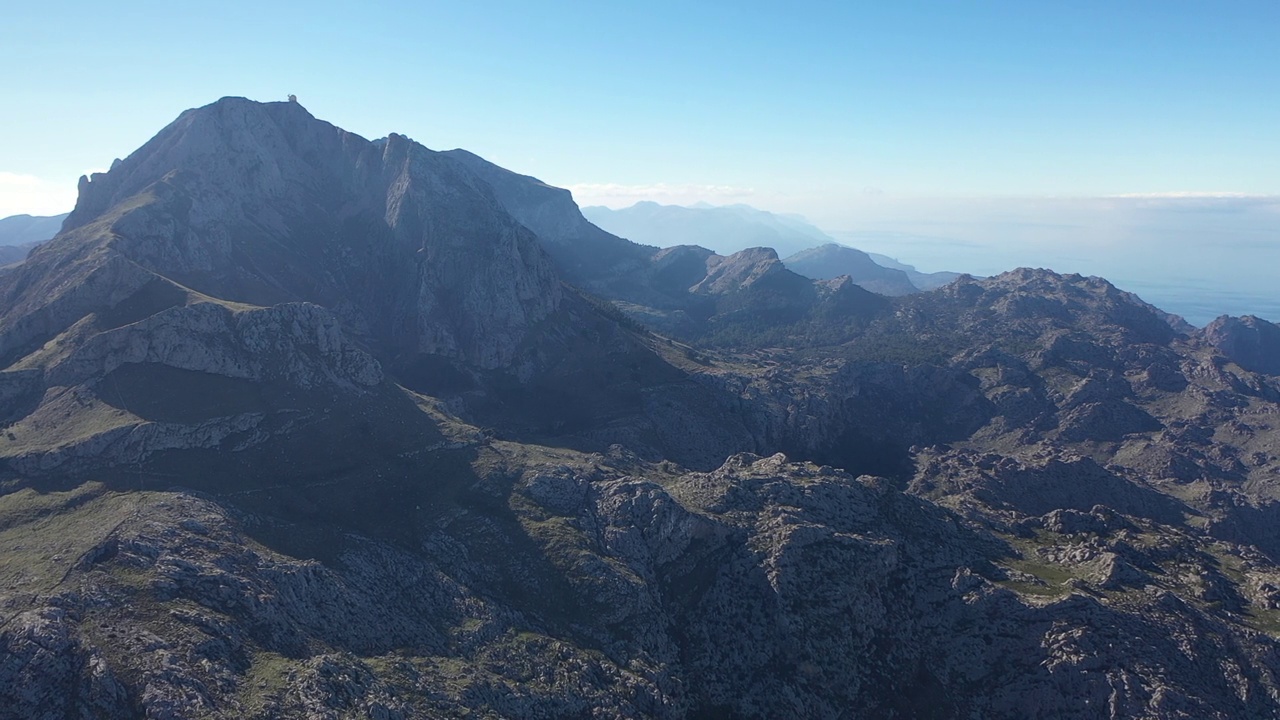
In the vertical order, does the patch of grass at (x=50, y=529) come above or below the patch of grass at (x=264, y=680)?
above

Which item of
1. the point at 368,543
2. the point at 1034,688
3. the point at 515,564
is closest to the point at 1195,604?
the point at 1034,688

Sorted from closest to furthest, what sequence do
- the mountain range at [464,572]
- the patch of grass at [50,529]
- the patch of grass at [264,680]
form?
the patch of grass at [264,680], the mountain range at [464,572], the patch of grass at [50,529]

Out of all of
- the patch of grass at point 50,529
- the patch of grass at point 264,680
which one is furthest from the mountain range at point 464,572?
the patch of grass at point 50,529

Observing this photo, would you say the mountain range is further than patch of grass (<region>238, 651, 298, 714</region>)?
Yes

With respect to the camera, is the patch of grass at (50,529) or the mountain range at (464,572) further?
the patch of grass at (50,529)

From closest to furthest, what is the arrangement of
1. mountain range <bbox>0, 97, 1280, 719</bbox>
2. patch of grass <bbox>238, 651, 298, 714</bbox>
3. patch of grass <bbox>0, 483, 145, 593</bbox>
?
patch of grass <bbox>238, 651, 298, 714</bbox> < mountain range <bbox>0, 97, 1280, 719</bbox> < patch of grass <bbox>0, 483, 145, 593</bbox>

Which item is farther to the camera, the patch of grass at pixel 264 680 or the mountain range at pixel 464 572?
the mountain range at pixel 464 572

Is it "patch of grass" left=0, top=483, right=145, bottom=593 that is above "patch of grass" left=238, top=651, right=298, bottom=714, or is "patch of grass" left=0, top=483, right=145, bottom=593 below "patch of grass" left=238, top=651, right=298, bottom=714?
above

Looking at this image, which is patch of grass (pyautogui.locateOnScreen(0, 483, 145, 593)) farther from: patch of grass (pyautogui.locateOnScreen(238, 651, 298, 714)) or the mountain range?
patch of grass (pyautogui.locateOnScreen(238, 651, 298, 714))

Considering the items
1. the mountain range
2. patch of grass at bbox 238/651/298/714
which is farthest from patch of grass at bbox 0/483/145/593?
patch of grass at bbox 238/651/298/714

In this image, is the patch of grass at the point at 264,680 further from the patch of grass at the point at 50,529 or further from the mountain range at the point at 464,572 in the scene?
the patch of grass at the point at 50,529

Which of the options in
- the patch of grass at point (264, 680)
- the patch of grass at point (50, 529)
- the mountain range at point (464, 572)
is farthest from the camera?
the patch of grass at point (50, 529)

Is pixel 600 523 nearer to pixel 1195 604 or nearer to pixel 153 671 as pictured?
pixel 153 671
